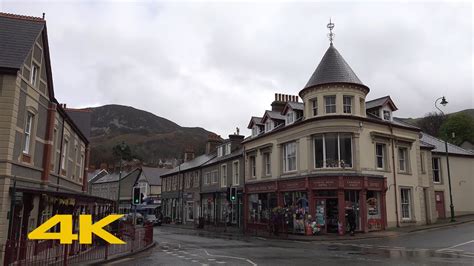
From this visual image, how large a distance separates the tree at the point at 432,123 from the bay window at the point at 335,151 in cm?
6298

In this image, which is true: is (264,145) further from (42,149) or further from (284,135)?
(42,149)

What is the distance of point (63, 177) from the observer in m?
24.9

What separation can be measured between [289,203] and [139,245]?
1406 centimetres

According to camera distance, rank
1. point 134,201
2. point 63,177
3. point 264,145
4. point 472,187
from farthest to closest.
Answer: point 472,187
point 264,145
point 63,177
point 134,201

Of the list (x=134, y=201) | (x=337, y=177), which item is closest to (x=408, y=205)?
(x=337, y=177)

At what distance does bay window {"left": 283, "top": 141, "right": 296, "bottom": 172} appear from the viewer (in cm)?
3154

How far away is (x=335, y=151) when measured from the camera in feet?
93.0

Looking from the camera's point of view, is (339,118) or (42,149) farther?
(339,118)

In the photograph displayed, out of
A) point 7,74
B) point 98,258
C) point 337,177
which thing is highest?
point 7,74

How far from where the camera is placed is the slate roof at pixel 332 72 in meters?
29.1

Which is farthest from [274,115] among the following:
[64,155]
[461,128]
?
[461,128]

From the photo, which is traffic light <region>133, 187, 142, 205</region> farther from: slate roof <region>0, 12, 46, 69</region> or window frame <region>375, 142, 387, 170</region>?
window frame <region>375, 142, 387, 170</region>

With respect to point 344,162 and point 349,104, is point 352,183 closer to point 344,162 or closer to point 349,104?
point 344,162

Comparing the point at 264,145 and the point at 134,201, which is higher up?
the point at 264,145
